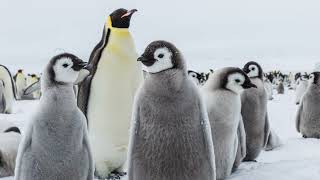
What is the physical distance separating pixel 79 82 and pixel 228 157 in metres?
1.59

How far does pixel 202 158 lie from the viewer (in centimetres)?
358

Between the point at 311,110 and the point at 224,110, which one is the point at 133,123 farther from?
the point at 311,110

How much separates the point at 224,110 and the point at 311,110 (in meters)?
4.38

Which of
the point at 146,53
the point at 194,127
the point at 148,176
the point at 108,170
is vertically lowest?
the point at 108,170

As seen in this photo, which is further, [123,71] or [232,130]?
[123,71]

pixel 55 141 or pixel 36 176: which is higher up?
pixel 55 141

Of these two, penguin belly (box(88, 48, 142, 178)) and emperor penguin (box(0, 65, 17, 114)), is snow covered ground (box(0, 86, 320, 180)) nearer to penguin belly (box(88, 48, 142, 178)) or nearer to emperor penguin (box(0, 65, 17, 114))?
penguin belly (box(88, 48, 142, 178))

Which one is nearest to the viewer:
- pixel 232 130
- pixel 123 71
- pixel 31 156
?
pixel 31 156

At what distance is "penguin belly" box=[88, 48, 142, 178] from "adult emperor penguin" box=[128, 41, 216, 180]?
5.41 ft

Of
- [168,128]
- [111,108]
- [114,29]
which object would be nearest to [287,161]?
[111,108]

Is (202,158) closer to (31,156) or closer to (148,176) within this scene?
(148,176)

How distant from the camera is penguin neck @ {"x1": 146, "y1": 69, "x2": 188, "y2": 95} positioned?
11.7 ft

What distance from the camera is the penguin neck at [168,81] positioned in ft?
11.7

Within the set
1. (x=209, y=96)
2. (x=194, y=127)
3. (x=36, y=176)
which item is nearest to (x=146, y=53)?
(x=194, y=127)
